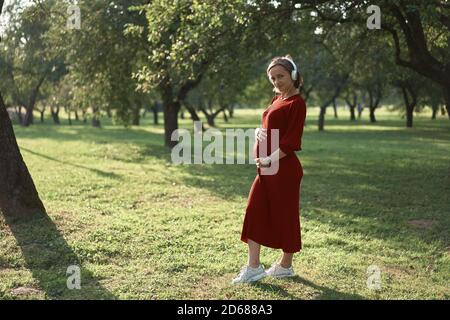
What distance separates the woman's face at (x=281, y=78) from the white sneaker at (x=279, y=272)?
6.07 ft

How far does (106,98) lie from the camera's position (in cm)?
1861

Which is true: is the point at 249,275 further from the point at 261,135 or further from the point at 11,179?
the point at 11,179

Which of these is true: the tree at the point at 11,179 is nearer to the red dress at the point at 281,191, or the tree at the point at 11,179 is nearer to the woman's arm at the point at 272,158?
the red dress at the point at 281,191

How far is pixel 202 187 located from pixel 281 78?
22.5 ft

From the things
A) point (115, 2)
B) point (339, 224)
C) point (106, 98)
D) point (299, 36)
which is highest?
point (115, 2)

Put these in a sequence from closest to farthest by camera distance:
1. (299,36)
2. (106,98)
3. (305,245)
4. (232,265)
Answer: (232,265) → (305,245) → (299,36) → (106,98)

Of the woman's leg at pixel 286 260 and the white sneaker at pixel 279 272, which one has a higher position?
the woman's leg at pixel 286 260

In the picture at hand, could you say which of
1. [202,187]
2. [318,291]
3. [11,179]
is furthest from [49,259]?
[202,187]

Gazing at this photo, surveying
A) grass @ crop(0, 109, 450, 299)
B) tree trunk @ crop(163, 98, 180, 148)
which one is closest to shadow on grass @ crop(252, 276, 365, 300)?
grass @ crop(0, 109, 450, 299)

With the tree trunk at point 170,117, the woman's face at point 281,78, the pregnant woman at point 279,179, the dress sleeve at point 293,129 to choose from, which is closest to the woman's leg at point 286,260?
the pregnant woman at point 279,179

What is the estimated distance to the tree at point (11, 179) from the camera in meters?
6.84
